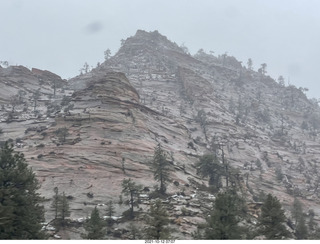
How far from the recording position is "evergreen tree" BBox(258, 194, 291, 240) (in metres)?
32.9

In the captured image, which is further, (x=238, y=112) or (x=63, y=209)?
(x=238, y=112)

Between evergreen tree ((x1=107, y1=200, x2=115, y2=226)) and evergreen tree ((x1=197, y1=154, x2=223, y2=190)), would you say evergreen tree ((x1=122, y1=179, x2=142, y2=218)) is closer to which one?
evergreen tree ((x1=107, y1=200, x2=115, y2=226))

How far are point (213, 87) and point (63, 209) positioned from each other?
113 metres

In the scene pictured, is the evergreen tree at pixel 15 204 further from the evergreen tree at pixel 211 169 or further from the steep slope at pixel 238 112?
the steep slope at pixel 238 112

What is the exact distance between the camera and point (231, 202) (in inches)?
1351

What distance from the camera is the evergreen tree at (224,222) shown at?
103ft

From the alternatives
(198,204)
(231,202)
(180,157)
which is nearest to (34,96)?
Result: (180,157)

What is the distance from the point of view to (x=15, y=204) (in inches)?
1252

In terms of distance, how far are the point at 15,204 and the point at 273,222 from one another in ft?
84.6

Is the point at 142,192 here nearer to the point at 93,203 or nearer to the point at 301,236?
the point at 93,203

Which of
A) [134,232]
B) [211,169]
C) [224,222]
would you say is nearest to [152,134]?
[211,169]

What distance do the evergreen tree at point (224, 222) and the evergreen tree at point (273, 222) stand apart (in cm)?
263

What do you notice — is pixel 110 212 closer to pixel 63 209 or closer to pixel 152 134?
pixel 63 209

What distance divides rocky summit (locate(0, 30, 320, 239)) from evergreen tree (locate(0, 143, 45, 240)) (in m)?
11.2
